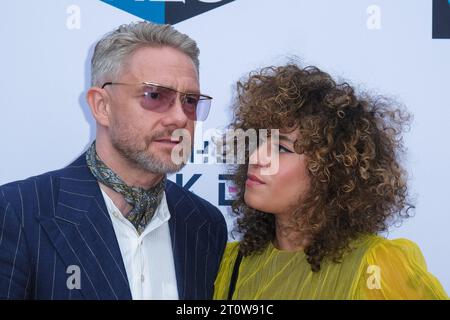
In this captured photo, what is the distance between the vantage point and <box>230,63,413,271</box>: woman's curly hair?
1.58m

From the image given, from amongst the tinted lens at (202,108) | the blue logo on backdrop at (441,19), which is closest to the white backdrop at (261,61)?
the blue logo on backdrop at (441,19)

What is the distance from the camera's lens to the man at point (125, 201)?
4.58 ft

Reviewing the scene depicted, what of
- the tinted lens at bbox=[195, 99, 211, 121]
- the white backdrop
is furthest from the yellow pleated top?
the white backdrop

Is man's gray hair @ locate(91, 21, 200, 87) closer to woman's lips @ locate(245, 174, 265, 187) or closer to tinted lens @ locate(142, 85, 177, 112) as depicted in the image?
tinted lens @ locate(142, 85, 177, 112)

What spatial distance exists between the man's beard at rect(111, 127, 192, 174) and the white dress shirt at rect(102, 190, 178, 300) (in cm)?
13

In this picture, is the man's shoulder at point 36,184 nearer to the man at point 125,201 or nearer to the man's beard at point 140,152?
the man at point 125,201

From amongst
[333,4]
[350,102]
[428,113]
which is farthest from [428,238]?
[333,4]

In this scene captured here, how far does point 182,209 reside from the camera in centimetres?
179

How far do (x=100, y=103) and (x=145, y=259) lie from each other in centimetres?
49

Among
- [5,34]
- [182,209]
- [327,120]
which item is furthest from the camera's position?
[5,34]

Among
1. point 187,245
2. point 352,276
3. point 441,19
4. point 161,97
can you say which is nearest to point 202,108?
point 161,97

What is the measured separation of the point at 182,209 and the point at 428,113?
0.99m
